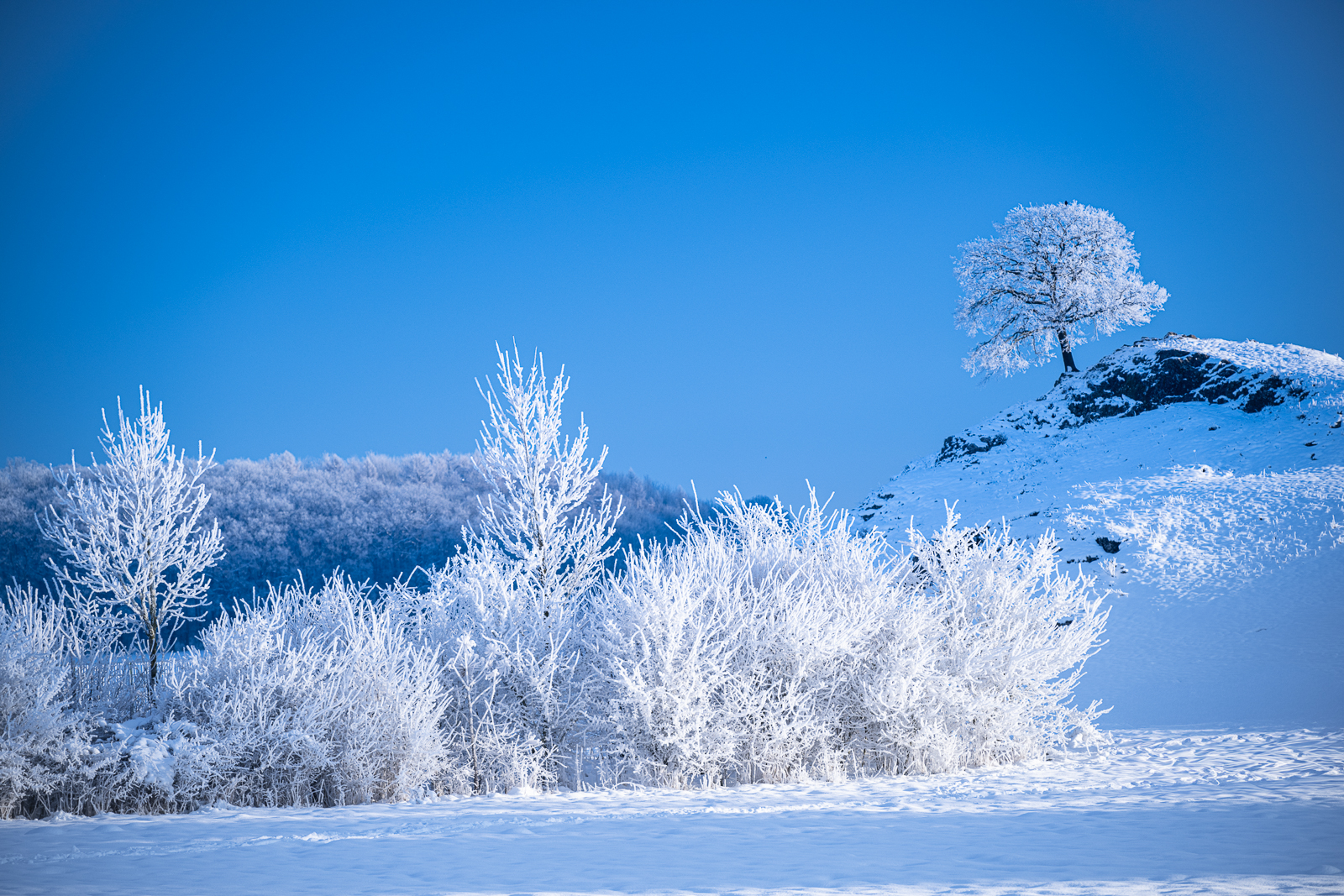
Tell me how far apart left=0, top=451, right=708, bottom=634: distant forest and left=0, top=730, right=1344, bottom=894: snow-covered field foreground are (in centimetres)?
3682

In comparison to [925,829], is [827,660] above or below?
above

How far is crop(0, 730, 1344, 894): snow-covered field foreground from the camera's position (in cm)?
518

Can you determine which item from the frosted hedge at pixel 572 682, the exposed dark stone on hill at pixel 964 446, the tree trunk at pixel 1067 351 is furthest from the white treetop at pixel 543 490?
the tree trunk at pixel 1067 351

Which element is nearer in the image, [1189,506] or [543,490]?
[543,490]

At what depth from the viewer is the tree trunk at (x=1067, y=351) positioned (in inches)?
1572

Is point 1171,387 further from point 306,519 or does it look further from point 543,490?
point 306,519

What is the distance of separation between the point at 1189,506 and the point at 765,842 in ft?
81.4

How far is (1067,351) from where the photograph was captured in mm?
40375

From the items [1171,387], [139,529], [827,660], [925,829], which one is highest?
[1171,387]

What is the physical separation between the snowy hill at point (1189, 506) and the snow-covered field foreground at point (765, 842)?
780 centimetres

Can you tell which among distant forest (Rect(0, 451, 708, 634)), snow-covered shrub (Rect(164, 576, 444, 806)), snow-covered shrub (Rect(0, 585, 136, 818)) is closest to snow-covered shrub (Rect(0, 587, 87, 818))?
snow-covered shrub (Rect(0, 585, 136, 818))

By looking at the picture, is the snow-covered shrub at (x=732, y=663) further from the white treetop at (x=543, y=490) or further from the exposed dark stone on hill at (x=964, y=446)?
the exposed dark stone on hill at (x=964, y=446)

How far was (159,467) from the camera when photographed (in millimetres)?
11219

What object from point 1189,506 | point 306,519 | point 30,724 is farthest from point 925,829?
point 306,519
